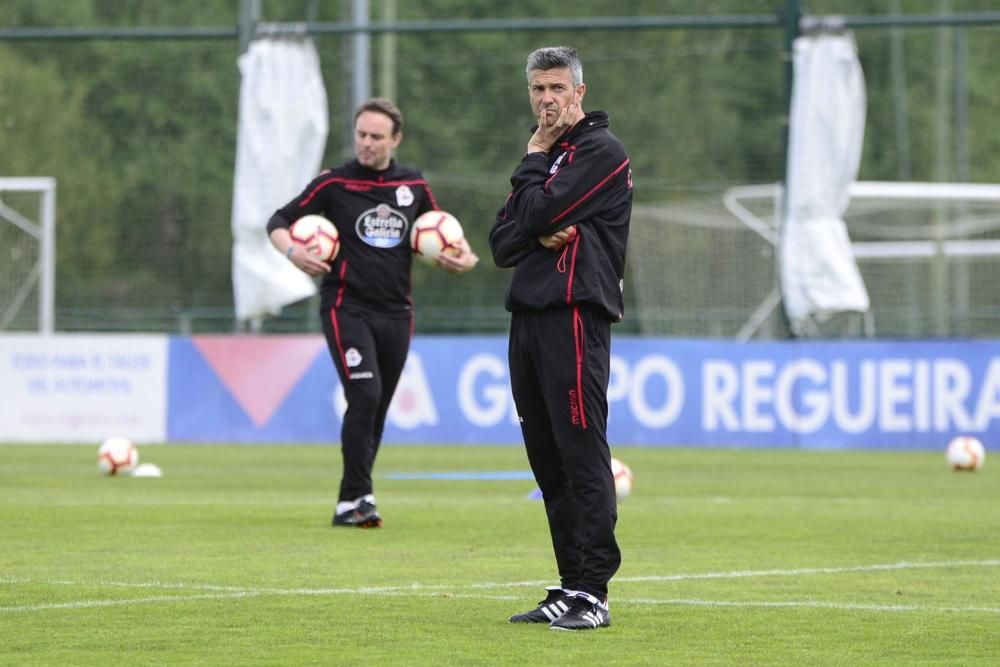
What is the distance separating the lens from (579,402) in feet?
23.6

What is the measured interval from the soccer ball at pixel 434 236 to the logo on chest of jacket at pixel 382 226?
8cm

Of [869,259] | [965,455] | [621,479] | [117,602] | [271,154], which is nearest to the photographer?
[117,602]

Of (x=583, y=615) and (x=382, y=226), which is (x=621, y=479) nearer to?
(x=382, y=226)

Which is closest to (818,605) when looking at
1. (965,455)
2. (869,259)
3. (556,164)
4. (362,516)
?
(556,164)

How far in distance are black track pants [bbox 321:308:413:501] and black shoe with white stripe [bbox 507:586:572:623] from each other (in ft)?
13.3

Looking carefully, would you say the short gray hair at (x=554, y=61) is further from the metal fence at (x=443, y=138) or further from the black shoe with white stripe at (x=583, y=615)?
the metal fence at (x=443, y=138)

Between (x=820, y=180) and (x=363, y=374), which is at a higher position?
(x=820, y=180)

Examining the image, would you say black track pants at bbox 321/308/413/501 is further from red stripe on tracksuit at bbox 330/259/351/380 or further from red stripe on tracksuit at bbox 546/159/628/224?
red stripe on tracksuit at bbox 546/159/628/224

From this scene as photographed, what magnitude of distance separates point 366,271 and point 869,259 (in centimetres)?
1954

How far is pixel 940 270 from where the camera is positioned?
28.5m

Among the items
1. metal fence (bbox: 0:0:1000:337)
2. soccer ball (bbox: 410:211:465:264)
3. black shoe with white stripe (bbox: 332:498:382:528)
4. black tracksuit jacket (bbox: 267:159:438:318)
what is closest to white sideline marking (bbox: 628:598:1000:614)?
black shoe with white stripe (bbox: 332:498:382:528)

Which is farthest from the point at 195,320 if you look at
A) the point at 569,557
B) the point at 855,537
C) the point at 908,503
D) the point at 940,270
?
the point at 569,557

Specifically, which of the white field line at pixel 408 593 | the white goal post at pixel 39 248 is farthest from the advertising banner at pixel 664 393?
the white field line at pixel 408 593

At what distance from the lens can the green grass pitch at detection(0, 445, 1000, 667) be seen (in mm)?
6734
